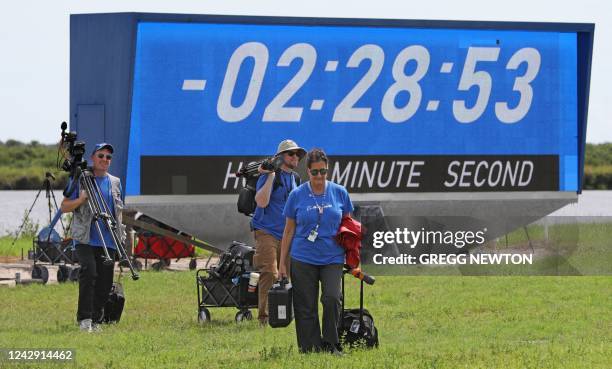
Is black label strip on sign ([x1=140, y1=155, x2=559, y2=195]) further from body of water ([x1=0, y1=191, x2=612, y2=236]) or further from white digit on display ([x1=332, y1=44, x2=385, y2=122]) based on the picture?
body of water ([x1=0, y1=191, x2=612, y2=236])

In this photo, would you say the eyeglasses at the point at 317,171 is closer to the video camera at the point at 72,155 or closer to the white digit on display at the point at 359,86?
the video camera at the point at 72,155

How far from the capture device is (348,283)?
1906cm

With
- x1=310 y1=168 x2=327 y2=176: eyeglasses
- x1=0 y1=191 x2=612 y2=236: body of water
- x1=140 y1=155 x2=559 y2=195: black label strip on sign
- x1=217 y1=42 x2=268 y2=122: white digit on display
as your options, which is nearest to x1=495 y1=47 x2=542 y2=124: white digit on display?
x1=140 y1=155 x2=559 y2=195: black label strip on sign

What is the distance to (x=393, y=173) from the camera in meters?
19.8

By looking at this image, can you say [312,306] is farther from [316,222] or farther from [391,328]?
[391,328]

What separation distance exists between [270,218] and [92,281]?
79.6 inches

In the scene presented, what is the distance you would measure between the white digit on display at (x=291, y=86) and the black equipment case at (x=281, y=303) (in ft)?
28.8

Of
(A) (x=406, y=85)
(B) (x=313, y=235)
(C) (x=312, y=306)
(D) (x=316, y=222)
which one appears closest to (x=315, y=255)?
(B) (x=313, y=235)

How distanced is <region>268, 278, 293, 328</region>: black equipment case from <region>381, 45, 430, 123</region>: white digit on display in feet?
30.7

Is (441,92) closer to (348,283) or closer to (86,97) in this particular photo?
(348,283)

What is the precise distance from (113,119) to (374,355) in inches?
382

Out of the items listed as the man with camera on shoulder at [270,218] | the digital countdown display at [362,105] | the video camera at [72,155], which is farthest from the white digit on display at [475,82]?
the video camera at [72,155]

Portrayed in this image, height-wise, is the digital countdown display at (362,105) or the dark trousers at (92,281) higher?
the digital countdown display at (362,105)

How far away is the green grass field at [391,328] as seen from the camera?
10141 mm
